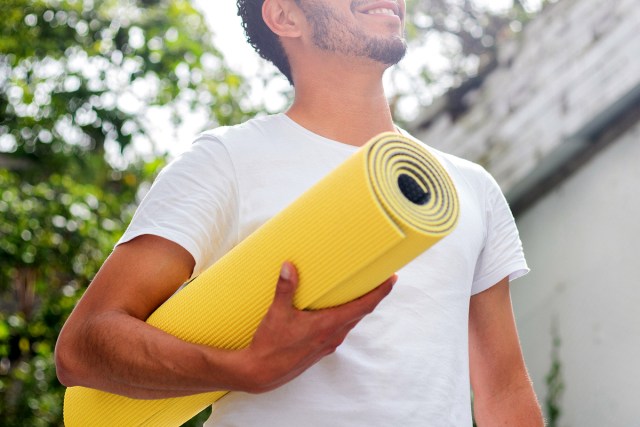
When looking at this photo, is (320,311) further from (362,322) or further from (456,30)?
(456,30)

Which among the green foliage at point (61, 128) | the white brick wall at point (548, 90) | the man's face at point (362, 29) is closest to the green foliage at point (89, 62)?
the green foliage at point (61, 128)

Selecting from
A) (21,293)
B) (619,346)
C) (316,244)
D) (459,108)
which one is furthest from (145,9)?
(316,244)

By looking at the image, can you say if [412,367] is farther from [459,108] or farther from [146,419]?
[459,108]

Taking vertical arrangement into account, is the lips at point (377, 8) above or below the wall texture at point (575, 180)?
above

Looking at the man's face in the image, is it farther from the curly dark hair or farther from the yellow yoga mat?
the yellow yoga mat

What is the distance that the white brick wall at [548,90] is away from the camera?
3514mm

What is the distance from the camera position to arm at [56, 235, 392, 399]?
1.32m

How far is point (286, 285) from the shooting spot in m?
1.30

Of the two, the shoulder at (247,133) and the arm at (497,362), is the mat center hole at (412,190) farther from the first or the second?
the arm at (497,362)

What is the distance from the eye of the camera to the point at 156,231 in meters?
1.53

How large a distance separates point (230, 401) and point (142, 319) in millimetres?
192

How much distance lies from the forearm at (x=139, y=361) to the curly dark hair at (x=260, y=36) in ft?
2.39

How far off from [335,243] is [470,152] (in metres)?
3.04

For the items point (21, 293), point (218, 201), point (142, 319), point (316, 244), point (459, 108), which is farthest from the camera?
point (21, 293)
